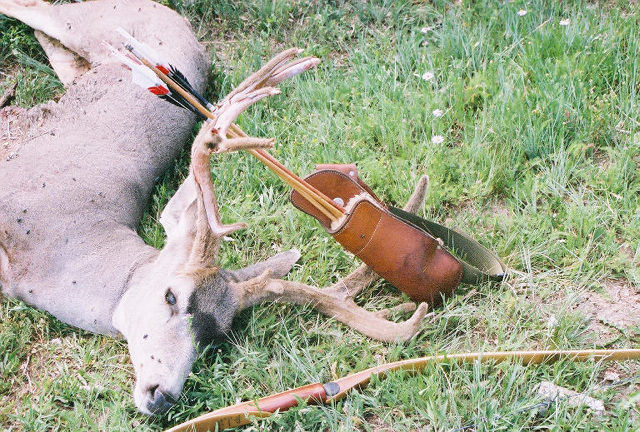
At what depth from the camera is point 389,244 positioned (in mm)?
3438

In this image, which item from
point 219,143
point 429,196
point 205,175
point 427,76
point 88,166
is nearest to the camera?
point 219,143

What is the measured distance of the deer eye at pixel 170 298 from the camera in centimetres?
337

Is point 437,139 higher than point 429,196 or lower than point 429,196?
higher

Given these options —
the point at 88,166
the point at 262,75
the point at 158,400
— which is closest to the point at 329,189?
the point at 262,75

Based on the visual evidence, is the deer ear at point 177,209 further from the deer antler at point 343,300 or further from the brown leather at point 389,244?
the brown leather at point 389,244

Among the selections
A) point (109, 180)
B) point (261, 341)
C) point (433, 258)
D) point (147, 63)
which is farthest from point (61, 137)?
point (433, 258)

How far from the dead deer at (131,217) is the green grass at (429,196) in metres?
0.15

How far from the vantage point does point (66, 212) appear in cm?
407

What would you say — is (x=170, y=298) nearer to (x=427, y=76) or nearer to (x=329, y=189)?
(x=329, y=189)

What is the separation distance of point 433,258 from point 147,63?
5.36ft

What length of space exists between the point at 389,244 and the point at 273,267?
666 mm

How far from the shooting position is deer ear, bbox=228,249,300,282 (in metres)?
3.65

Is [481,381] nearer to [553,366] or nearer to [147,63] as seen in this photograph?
[553,366]

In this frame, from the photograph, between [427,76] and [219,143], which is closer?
[219,143]
